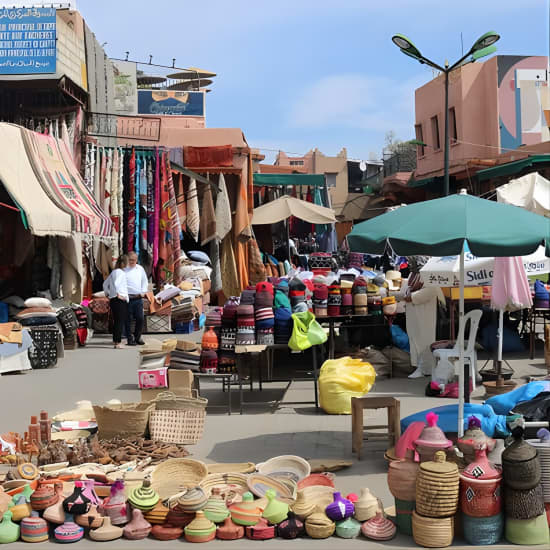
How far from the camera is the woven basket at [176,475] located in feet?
19.6

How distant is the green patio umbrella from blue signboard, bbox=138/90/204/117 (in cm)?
4937

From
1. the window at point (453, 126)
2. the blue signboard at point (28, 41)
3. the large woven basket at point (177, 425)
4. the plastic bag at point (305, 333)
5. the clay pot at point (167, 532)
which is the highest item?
the window at point (453, 126)

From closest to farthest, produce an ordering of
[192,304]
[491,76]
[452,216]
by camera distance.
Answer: [452,216] → [192,304] → [491,76]

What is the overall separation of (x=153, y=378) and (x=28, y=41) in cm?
976

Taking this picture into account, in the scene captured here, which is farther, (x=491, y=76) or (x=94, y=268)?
(x=491, y=76)

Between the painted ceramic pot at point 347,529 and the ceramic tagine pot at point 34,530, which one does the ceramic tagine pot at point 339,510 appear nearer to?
the painted ceramic pot at point 347,529

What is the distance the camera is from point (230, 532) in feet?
16.9

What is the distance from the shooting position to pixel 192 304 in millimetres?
16484

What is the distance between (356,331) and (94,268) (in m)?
7.02

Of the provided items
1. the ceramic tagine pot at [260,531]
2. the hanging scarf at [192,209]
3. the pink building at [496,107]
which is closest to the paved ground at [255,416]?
the ceramic tagine pot at [260,531]

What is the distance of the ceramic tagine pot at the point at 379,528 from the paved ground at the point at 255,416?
52mm

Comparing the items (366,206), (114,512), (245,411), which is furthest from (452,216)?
(366,206)

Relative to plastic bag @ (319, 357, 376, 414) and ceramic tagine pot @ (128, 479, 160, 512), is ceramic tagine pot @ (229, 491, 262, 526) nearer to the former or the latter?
ceramic tagine pot @ (128, 479, 160, 512)

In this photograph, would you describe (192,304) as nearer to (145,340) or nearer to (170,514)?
(145,340)
